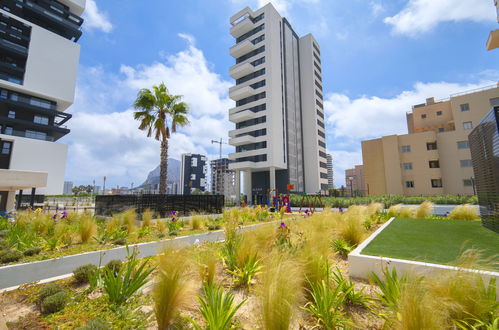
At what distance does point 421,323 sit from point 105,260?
239 inches

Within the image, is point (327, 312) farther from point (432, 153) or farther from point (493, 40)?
point (432, 153)

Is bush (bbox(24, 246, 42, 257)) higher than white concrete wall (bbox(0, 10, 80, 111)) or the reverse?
the reverse

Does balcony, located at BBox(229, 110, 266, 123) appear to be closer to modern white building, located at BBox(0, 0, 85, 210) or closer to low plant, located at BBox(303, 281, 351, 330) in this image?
modern white building, located at BBox(0, 0, 85, 210)

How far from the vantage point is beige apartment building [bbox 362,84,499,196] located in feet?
109

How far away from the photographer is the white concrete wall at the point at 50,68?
39456 millimetres

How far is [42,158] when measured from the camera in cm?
3859

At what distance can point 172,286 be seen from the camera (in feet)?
9.08

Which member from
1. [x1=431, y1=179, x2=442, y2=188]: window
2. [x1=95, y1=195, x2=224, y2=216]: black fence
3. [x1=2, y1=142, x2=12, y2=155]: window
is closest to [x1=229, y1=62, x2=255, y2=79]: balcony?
[x1=95, y1=195, x2=224, y2=216]: black fence

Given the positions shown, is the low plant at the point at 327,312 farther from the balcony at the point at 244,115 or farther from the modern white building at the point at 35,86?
the modern white building at the point at 35,86

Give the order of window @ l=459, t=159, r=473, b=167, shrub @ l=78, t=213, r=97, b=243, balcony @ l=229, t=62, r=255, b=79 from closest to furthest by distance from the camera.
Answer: shrub @ l=78, t=213, r=97, b=243 → window @ l=459, t=159, r=473, b=167 → balcony @ l=229, t=62, r=255, b=79

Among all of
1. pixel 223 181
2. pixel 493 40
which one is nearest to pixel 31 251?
pixel 493 40

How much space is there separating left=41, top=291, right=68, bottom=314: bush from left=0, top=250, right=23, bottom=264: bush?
323cm

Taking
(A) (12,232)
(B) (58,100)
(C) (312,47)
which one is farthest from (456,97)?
(B) (58,100)

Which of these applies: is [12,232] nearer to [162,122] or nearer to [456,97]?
[162,122]
